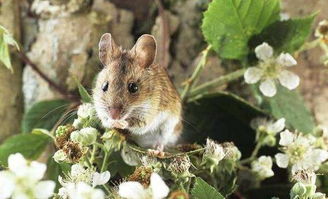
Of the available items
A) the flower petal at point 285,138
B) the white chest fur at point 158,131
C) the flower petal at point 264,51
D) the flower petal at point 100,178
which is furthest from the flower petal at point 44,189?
the flower petal at point 264,51

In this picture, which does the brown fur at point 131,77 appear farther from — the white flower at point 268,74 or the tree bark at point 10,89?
the tree bark at point 10,89

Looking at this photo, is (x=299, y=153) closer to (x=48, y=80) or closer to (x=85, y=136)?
(x=85, y=136)

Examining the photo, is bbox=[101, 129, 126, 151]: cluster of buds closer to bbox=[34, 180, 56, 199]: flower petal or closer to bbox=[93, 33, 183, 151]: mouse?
bbox=[93, 33, 183, 151]: mouse

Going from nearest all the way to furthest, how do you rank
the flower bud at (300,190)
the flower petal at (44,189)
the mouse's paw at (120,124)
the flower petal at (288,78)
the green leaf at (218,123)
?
the flower petal at (44,189)
the flower bud at (300,190)
the mouse's paw at (120,124)
the flower petal at (288,78)
the green leaf at (218,123)

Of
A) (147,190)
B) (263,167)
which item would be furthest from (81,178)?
(263,167)

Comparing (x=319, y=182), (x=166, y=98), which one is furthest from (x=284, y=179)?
(x=166, y=98)

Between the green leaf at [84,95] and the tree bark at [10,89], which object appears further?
the tree bark at [10,89]
